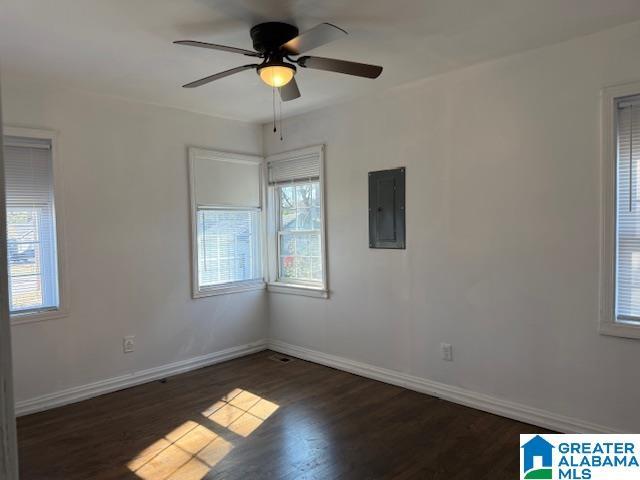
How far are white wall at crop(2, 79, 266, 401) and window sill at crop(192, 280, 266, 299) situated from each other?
64 mm

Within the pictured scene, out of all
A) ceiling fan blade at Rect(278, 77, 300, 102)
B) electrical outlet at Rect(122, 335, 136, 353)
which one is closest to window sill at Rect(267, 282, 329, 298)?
electrical outlet at Rect(122, 335, 136, 353)

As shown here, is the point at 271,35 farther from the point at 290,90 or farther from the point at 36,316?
the point at 36,316

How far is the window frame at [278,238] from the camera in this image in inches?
172

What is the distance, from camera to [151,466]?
262 cm

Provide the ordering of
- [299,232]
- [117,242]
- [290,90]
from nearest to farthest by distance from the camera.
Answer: [290,90] → [117,242] → [299,232]

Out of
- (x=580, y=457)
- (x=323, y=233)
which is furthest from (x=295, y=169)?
(x=580, y=457)

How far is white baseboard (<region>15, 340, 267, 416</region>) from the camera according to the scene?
3385mm

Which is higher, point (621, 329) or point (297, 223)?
point (297, 223)

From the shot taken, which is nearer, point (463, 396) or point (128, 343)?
point (463, 396)

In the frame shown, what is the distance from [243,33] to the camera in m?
2.66

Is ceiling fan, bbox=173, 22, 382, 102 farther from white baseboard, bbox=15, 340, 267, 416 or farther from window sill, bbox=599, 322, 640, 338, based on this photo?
white baseboard, bbox=15, 340, 267, 416

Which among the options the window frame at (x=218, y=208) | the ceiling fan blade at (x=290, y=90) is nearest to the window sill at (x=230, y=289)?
the window frame at (x=218, y=208)

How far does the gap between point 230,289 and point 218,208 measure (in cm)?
84

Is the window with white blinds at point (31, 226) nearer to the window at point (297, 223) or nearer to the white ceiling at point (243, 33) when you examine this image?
the white ceiling at point (243, 33)
